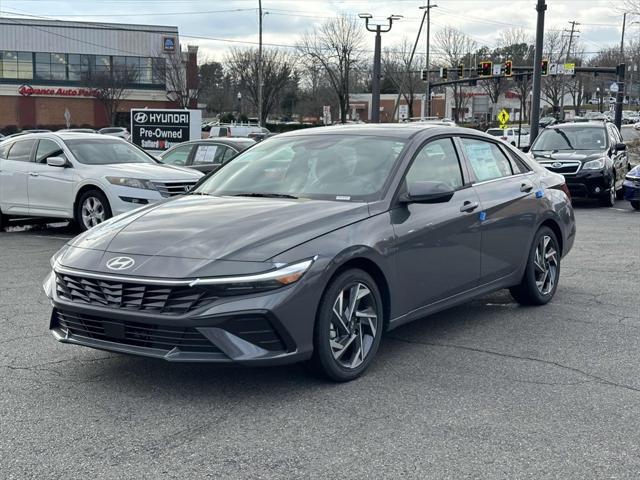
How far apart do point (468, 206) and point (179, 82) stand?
62701 mm

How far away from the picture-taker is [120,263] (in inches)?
177

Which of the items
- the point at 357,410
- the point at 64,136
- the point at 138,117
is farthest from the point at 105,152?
the point at 138,117

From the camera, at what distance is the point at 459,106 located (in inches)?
3039

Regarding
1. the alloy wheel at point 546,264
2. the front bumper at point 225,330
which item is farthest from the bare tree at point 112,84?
the front bumper at point 225,330

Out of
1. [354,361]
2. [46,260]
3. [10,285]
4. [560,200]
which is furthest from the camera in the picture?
[46,260]

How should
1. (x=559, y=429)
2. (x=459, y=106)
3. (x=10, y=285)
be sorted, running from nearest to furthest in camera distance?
(x=559, y=429) → (x=10, y=285) → (x=459, y=106)

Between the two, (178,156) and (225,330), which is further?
(178,156)

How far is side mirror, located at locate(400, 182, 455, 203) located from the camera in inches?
207

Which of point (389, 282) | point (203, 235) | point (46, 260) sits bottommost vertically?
point (46, 260)

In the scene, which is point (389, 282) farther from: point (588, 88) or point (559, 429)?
point (588, 88)

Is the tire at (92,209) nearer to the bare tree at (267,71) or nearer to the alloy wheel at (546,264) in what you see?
the alloy wheel at (546,264)

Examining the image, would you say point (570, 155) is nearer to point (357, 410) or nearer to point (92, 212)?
point (92, 212)

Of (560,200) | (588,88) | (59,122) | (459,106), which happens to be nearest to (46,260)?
(560,200)

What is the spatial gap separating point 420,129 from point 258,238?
194 centimetres
